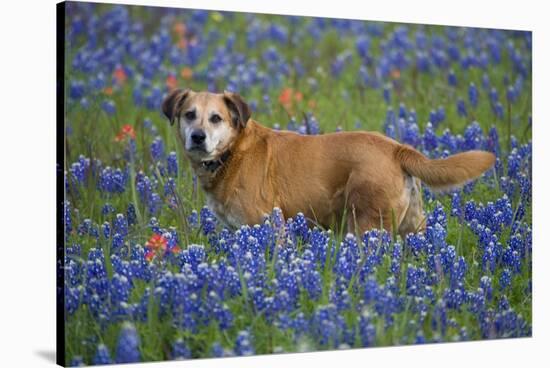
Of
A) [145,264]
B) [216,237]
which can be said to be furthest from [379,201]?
[145,264]

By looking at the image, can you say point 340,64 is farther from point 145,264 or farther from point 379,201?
point 145,264

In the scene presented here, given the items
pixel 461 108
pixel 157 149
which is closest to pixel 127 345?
pixel 157 149

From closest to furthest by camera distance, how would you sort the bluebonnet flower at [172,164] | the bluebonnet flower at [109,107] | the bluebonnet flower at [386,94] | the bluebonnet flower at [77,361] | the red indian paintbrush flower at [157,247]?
the bluebonnet flower at [77,361] → the red indian paintbrush flower at [157,247] → the bluebonnet flower at [172,164] → the bluebonnet flower at [109,107] → the bluebonnet flower at [386,94]

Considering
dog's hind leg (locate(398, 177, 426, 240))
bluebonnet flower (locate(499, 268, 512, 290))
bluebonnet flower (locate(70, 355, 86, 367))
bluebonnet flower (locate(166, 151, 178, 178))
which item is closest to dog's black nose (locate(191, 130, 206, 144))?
bluebonnet flower (locate(166, 151, 178, 178))

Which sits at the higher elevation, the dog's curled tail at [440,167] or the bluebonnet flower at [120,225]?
the dog's curled tail at [440,167]

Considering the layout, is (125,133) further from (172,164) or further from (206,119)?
(206,119)

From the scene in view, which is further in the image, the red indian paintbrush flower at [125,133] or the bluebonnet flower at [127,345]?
the red indian paintbrush flower at [125,133]

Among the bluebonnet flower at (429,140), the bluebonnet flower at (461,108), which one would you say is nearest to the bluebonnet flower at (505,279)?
the bluebonnet flower at (429,140)

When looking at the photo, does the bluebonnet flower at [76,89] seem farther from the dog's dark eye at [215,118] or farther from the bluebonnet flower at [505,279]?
the bluebonnet flower at [505,279]
